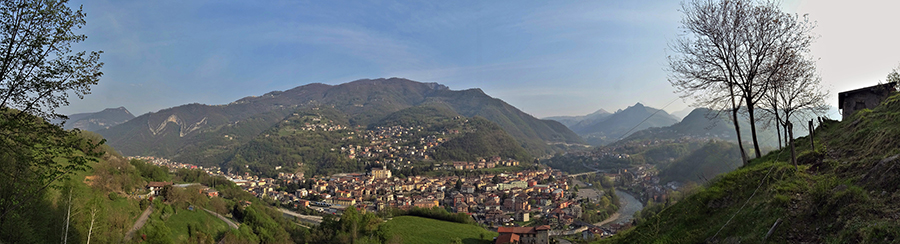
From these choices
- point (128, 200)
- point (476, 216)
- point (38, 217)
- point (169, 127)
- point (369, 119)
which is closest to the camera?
point (38, 217)

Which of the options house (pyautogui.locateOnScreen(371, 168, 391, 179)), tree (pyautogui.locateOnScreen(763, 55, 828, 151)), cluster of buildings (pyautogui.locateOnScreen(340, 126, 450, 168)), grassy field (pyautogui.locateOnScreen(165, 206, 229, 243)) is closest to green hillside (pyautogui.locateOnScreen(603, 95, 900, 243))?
tree (pyautogui.locateOnScreen(763, 55, 828, 151))

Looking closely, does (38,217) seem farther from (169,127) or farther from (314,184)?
(169,127)

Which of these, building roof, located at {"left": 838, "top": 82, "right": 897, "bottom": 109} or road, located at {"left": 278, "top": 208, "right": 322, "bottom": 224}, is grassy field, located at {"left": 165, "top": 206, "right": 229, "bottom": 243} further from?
building roof, located at {"left": 838, "top": 82, "right": 897, "bottom": 109}

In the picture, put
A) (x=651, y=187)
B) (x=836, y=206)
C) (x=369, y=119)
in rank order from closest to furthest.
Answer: (x=836, y=206) < (x=651, y=187) < (x=369, y=119)

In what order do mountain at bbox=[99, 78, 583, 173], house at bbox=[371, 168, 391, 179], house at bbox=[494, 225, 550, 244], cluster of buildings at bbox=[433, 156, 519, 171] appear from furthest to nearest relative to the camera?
mountain at bbox=[99, 78, 583, 173]
cluster of buildings at bbox=[433, 156, 519, 171]
house at bbox=[371, 168, 391, 179]
house at bbox=[494, 225, 550, 244]

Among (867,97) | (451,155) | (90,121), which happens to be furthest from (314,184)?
(90,121)

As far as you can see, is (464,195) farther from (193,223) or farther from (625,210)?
(193,223)

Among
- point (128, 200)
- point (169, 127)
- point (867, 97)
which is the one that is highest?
point (169, 127)
